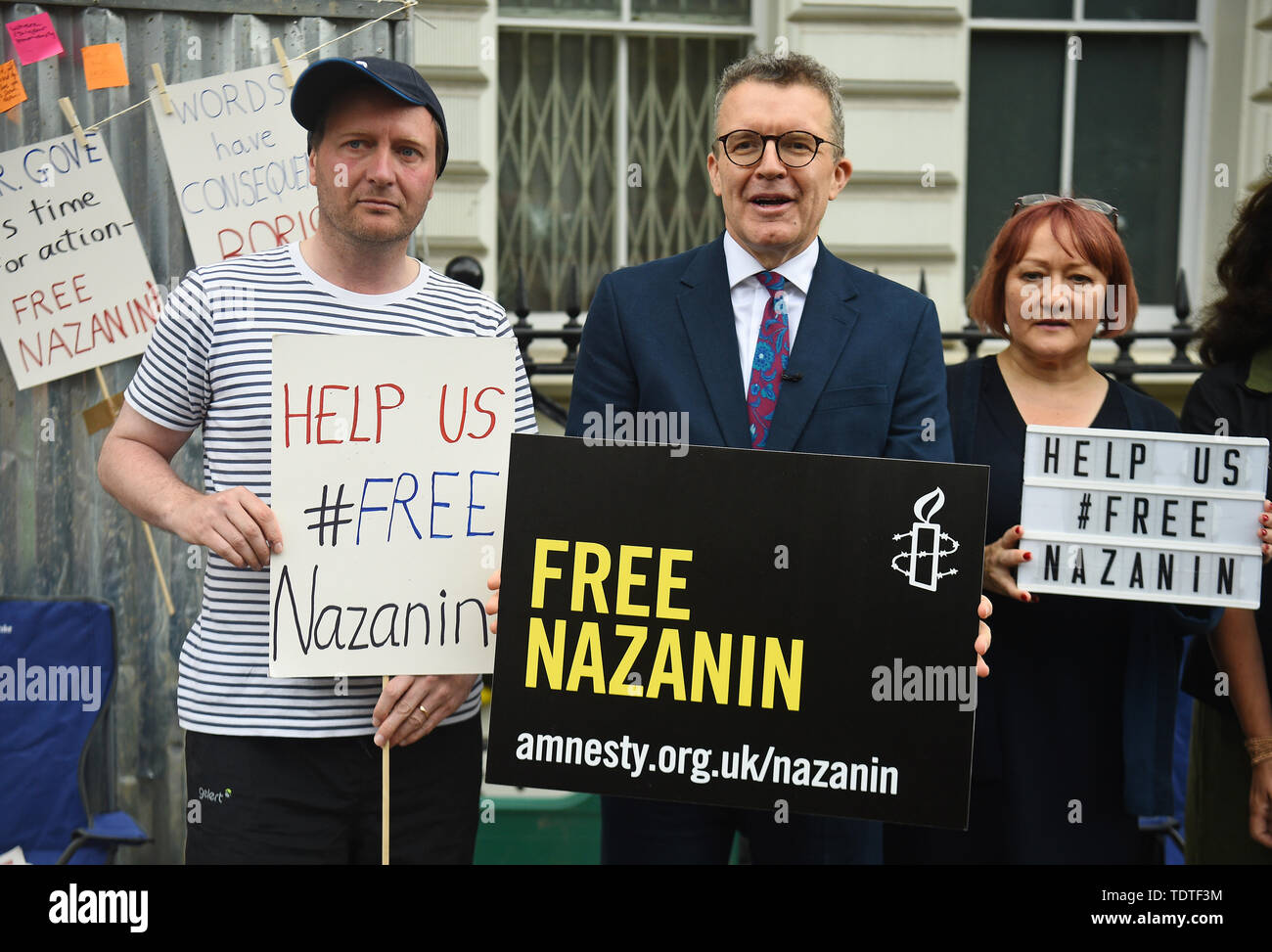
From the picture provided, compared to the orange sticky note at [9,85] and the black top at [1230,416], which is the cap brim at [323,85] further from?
the black top at [1230,416]

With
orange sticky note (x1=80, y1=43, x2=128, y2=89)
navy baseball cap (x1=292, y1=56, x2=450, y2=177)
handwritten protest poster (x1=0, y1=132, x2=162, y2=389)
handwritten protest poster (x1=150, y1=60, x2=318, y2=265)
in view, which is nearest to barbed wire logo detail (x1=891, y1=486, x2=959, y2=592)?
navy baseball cap (x1=292, y1=56, x2=450, y2=177)

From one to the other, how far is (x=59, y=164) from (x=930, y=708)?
296 centimetres

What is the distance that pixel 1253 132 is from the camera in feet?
24.1

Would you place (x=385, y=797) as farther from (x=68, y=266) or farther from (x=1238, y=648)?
(x=68, y=266)

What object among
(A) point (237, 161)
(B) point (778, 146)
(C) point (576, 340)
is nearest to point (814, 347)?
(B) point (778, 146)

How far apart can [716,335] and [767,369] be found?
0.12 meters

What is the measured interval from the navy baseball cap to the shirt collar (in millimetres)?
663

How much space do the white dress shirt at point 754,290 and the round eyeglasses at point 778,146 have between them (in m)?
0.19

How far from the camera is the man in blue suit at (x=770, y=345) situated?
96.2 inches

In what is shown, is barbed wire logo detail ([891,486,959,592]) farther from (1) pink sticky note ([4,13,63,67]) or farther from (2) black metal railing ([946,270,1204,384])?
(2) black metal railing ([946,270,1204,384])

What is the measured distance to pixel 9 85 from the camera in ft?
11.8

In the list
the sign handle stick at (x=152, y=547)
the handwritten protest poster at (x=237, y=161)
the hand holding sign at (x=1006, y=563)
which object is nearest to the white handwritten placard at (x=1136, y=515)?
the hand holding sign at (x=1006, y=563)

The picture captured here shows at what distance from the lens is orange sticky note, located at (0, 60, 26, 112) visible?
359cm

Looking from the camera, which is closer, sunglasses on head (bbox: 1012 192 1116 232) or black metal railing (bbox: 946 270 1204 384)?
sunglasses on head (bbox: 1012 192 1116 232)
